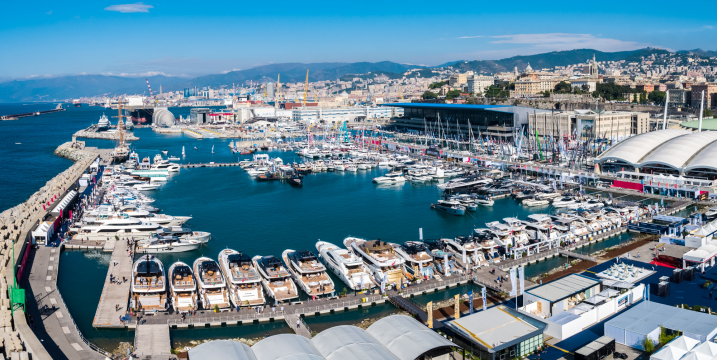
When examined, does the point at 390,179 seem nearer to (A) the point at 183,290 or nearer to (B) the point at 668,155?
(B) the point at 668,155

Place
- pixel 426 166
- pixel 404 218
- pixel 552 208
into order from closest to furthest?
pixel 404 218
pixel 552 208
pixel 426 166

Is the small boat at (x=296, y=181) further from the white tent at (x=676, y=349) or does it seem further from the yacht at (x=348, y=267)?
the white tent at (x=676, y=349)

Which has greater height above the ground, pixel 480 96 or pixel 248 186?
pixel 480 96

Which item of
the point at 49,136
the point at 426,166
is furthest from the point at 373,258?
the point at 49,136

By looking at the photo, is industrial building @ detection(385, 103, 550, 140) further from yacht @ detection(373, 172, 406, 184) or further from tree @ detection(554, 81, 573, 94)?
tree @ detection(554, 81, 573, 94)

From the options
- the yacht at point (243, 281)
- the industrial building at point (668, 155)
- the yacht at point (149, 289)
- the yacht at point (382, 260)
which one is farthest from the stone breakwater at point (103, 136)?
the yacht at point (382, 260)

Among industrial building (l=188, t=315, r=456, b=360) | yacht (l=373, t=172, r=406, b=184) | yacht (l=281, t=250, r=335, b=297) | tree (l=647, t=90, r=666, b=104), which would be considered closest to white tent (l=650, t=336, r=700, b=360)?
industrial building (l=188, t=315, r=456, b=360)

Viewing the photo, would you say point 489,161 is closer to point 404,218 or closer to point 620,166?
point 620,166
